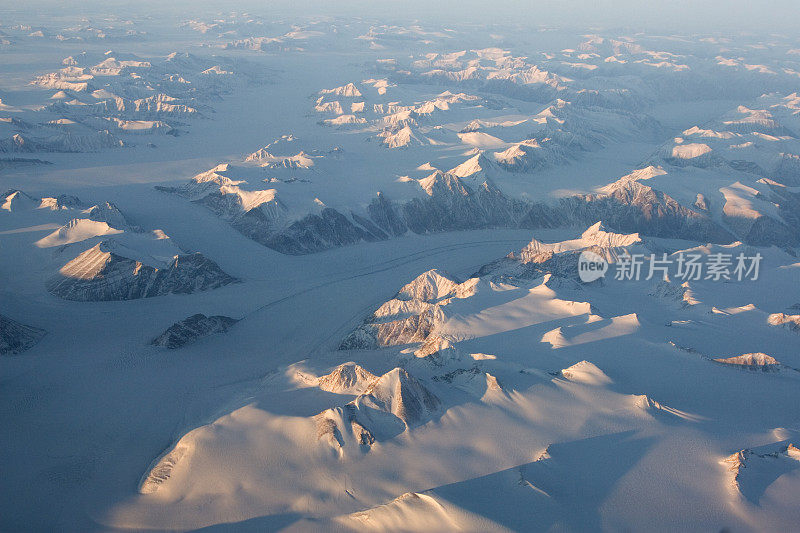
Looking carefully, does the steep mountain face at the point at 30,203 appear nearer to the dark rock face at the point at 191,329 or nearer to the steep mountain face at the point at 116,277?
the steep mountain face at the point at 116,277

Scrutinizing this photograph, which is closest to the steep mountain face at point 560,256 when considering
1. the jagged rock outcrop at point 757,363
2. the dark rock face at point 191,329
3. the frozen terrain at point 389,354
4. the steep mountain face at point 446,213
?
the frozen terrain at point 389,354

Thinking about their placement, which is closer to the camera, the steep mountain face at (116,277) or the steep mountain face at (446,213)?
the steep mountain face at (116,277)

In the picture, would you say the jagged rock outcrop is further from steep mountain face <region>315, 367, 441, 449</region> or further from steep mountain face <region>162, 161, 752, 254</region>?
steep mountain face <region>162, 161, 752, 254</region>

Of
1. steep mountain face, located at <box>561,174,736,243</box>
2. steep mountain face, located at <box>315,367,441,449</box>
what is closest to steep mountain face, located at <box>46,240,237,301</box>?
steep mountain face, located at <box>315,367,441,449</box>

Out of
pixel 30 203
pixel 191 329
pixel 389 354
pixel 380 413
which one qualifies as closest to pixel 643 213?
pixel 389 354

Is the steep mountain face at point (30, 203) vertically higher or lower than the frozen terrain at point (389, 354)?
higher

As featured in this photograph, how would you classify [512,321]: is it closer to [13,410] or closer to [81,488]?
[81,488]
